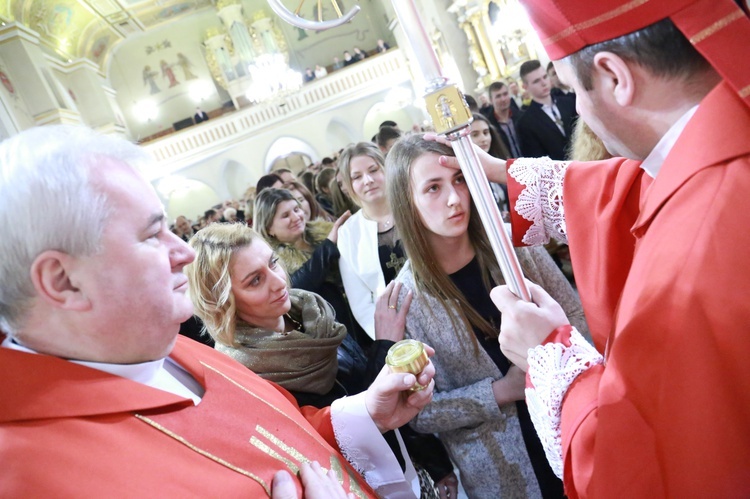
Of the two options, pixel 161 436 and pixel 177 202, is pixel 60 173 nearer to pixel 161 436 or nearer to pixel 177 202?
pixel 161 436

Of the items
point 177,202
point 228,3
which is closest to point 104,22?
point 228,3

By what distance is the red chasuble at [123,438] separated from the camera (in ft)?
2.58

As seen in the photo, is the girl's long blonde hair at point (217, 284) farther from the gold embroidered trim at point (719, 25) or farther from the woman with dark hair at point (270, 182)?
the woman with dark hair at point (270, 182)

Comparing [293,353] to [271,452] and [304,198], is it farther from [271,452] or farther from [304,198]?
[304,198]

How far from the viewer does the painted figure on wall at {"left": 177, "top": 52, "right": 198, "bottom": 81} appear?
2033 centimetres

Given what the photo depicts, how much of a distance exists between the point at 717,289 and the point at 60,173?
41.9 inches

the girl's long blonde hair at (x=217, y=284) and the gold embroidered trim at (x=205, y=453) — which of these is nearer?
the gold embroidered trim at (x=205, y=453)

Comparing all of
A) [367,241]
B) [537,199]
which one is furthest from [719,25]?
[367,241]

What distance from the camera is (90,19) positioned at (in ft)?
54.2

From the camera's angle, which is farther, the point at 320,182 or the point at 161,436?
A: the point at 320,182

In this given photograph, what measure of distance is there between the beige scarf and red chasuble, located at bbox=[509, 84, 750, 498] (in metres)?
1.13

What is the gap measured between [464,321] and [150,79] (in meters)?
Answer: 21.9

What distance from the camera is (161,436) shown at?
944mm

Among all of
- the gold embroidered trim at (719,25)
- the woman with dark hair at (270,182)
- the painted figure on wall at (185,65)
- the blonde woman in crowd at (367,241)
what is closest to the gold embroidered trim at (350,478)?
the gold embroidered trim at (719,25)
